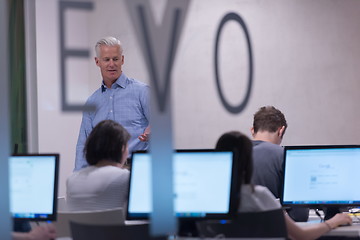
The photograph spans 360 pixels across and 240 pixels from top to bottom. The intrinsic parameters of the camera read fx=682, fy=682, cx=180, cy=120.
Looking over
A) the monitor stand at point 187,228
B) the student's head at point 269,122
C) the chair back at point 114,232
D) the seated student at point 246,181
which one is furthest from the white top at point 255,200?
the student's head at point 269,122

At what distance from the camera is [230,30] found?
5859 millimetres

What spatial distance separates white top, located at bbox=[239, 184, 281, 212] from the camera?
2752 mm

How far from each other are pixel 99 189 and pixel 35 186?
0.28m

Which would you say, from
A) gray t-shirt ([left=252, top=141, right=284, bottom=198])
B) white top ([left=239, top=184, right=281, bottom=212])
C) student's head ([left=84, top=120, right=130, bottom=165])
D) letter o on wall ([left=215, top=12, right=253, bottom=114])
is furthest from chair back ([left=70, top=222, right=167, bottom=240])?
letter o on wall ([left=215, top=12, right=253, bottom=114])

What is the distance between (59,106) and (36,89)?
3.62 meters

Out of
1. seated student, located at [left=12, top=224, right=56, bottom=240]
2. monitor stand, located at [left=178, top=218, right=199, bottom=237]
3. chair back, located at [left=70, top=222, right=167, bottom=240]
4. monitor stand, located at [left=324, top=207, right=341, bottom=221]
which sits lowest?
monitor stand, located at [left=324, top=207, right=341, bottom=221]

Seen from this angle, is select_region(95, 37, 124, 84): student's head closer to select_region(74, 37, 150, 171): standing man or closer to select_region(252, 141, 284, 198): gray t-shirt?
select_region(74, 37, 150, 171): standing man

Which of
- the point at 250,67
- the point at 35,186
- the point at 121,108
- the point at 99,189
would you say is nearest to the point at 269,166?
the point at 121,108

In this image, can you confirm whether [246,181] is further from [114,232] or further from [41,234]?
[41,234]

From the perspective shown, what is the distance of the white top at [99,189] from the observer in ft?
10.0

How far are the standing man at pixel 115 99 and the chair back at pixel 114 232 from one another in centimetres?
175

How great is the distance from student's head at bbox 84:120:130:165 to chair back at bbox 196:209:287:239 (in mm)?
673

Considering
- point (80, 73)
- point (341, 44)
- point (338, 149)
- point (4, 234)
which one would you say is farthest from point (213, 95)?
point (4, 234)

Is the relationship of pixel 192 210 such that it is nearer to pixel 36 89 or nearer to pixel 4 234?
pixel 4 234
